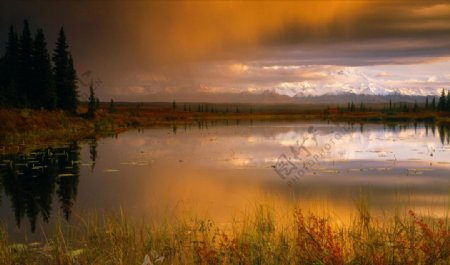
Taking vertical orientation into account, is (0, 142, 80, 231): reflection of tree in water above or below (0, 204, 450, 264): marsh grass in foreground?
below

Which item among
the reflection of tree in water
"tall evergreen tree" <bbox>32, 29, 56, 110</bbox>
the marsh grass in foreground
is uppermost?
"tall evergreen tree" <bbox>32, 29, 56, 110</bbox>

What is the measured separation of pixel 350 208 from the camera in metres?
17.4

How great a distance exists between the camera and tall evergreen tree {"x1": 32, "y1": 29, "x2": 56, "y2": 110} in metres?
70.2

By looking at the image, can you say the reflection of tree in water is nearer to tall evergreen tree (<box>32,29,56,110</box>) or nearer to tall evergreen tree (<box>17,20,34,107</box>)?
tall evergreen tree (<box>32,29,56,110</box>)

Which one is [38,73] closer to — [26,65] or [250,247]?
[26,65]

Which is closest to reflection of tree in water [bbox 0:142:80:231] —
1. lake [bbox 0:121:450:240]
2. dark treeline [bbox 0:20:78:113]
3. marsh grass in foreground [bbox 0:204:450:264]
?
lake [bbox 0:121:450:240]

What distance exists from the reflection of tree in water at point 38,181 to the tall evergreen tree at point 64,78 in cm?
3865

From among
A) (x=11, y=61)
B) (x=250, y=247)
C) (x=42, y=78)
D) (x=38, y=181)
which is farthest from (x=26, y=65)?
(x=250, y=247)

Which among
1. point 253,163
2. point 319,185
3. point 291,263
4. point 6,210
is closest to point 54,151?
point 253,163

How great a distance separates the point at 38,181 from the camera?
2586 centimetres

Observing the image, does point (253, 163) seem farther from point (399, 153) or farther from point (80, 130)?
point (80, 130)

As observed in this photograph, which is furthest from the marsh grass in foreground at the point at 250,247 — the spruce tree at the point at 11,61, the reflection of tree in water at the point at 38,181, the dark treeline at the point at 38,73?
the spruce tree at the point at 11,61

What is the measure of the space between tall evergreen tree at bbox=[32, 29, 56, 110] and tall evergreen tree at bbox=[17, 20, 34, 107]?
0.75 meters

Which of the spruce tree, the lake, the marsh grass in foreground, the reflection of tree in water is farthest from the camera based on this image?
the spruce tree
